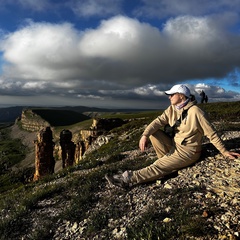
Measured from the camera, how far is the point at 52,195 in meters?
14.0

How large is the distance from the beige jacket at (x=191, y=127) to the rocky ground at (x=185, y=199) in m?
1.16

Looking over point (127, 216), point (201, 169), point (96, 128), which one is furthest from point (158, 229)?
point (96, 128)

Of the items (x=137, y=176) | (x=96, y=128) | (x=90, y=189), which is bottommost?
(x=96, y=128)

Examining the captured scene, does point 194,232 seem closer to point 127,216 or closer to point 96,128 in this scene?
point 127,216

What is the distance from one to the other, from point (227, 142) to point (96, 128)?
79.6 m

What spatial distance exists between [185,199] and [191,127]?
9.80ft

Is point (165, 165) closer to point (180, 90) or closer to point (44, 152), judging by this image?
point (180, 90)

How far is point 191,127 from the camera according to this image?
11977mm

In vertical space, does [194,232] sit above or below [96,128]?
above

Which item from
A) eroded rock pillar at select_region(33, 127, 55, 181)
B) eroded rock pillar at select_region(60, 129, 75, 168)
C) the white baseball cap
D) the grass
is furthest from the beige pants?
eroded rock pillar at select_region(60, 129, 75, 168)

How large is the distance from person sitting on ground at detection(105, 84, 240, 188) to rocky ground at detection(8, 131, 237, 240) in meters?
0.43

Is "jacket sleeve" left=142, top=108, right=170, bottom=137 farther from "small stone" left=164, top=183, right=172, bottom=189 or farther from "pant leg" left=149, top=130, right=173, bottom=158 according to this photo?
"small stone" left=164, top=183, right=172, bottom=189

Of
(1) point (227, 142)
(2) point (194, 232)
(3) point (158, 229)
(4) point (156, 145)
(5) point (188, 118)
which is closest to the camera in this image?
(2) point (194, 232)

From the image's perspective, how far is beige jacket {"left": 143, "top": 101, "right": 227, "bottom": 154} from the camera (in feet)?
38.2
